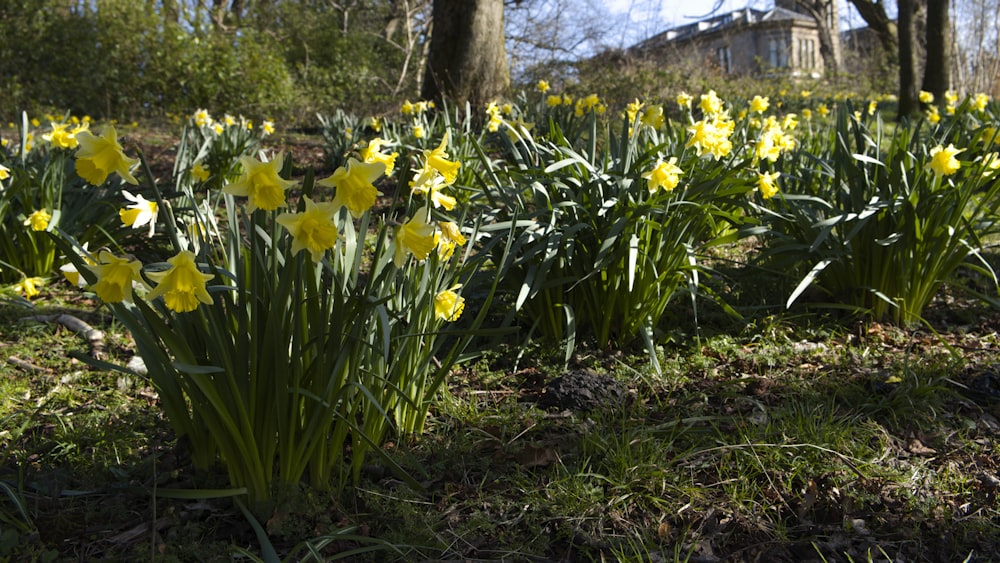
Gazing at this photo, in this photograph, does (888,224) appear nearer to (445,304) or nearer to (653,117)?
(653,117)

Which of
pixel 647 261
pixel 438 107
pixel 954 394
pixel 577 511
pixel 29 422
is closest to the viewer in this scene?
pixel 577 511

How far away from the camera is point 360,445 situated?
1.86 metres

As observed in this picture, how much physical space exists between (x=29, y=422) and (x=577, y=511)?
5.06ft

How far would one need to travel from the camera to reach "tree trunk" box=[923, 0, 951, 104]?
9.19 m

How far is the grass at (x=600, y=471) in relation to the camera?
1.69 metres

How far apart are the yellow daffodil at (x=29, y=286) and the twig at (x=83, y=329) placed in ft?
0.42

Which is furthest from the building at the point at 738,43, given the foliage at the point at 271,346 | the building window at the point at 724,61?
the foliage at the point at 271,346

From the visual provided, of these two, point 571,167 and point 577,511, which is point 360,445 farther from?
point 571,167

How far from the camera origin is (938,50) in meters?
9.34

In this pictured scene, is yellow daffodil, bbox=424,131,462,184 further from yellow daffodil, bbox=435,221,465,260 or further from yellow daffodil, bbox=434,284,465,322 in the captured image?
yellow daffodil, bbox=434,284,465,322

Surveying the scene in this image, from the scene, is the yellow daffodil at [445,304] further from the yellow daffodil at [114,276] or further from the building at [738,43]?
the building at [738,43]

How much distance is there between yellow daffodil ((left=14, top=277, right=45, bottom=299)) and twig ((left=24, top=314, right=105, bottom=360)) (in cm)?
13

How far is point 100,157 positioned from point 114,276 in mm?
245

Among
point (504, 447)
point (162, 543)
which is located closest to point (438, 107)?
point (504, 447)
